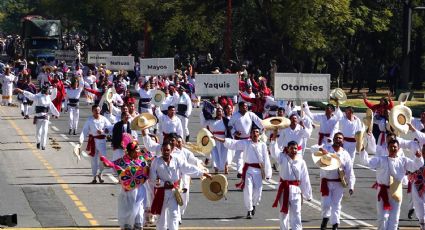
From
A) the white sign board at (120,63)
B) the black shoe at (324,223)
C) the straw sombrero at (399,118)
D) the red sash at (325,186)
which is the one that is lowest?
the black shoe at (324,223)

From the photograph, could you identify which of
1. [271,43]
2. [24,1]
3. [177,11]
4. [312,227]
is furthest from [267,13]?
[24,1]

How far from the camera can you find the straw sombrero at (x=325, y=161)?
1930cm

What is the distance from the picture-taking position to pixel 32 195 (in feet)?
79.3

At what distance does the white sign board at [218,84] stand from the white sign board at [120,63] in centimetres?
2002

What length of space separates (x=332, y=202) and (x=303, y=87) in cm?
602

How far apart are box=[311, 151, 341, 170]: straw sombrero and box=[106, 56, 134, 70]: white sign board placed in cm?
3372

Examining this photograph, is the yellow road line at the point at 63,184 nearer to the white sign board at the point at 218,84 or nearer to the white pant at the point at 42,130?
the white pant at the point at 42,130

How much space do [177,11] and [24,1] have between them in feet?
333

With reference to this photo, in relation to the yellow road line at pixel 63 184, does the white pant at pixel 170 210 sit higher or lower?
higher

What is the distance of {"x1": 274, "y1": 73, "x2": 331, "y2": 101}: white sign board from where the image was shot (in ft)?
83.4

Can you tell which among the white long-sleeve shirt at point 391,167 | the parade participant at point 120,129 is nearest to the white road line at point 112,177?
the parade participant at point 120,129

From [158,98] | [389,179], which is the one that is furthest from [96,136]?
[389,179]

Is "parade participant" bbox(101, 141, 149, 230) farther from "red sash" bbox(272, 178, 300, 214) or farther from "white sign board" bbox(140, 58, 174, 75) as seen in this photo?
"white sign board" bbox(140, 58, 174, 75)

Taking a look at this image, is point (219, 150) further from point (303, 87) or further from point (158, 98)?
point (158, 98)
